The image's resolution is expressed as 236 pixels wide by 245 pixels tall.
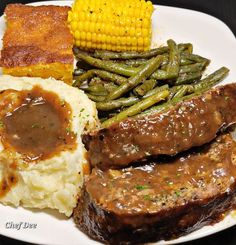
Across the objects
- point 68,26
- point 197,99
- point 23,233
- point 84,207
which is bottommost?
point 23,233

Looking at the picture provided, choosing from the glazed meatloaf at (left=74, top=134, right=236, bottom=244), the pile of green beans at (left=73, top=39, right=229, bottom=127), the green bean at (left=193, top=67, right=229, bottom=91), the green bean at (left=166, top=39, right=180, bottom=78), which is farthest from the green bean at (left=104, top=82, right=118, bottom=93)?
the glazed meatloaf at (left=74, top=134, right=236, bottom=244)

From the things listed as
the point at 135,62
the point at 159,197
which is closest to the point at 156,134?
the point at 159,197

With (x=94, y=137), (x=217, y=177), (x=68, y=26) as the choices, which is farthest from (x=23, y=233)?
(x=68, y=26)

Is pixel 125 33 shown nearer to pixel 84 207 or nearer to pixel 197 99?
pixel 197 99

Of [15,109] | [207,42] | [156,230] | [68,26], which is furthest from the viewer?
[207,42]

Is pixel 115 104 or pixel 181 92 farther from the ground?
pixel 181 92

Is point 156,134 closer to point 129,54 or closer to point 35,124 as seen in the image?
point 35,124

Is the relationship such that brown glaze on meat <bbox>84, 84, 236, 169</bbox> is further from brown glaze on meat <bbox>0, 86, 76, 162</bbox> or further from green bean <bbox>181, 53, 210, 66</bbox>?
green bean <bbox>181, 53, 210, 66</bbox>
